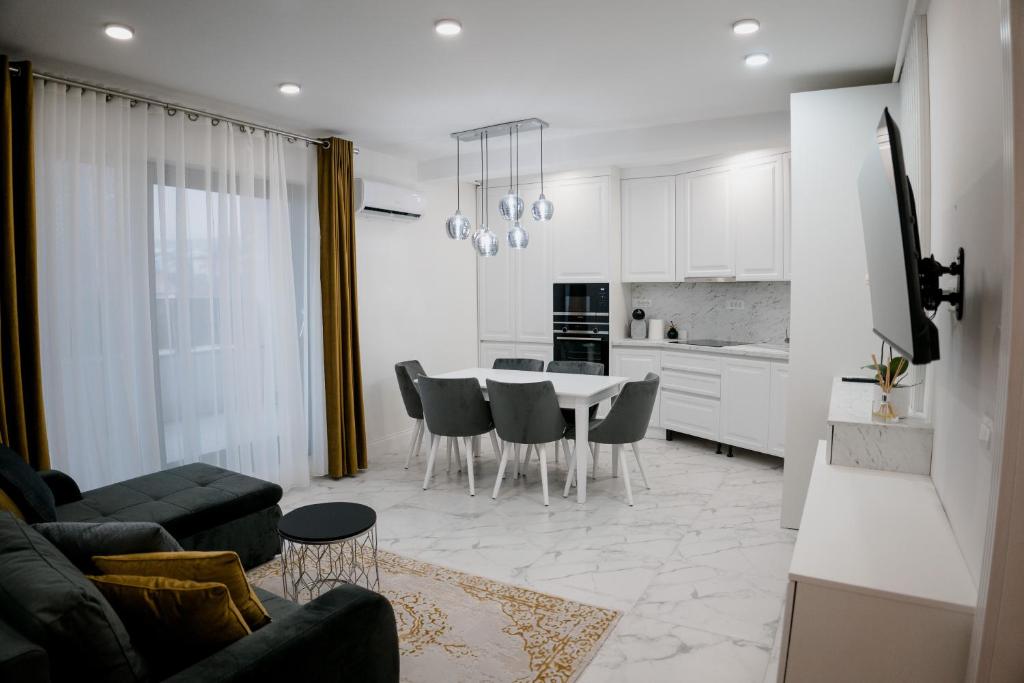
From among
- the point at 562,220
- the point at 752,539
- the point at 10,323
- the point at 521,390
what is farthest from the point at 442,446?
the point at 10,323

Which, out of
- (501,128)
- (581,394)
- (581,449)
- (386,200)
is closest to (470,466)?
(581,449)

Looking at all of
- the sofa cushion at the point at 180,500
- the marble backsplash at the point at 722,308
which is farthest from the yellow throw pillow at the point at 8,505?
the marble backsplash at the point at 722,308

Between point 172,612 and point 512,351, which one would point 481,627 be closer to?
point 172,612

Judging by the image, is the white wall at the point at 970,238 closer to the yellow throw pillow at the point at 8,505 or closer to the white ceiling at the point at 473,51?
the white ceiling at the point at 473,51

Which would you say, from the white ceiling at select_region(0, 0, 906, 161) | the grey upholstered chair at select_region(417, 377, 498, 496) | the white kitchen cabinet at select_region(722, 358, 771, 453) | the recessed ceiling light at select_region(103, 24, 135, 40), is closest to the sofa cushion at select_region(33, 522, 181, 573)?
the white ceiling at select_region(0, 0, 906, 161)

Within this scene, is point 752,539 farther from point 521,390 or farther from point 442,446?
point 442,446

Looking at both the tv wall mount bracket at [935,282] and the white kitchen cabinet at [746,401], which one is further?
the white kitchen cabinet at [746,401]

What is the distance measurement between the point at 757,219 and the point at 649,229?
980 mm

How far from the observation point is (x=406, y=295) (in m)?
5.70

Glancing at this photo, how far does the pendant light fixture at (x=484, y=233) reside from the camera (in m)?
4.31

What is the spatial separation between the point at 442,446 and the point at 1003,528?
4.60m

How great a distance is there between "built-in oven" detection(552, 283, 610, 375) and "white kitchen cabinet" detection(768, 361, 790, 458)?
1.50 meters

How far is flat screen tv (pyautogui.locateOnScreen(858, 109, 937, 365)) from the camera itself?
149 centimetres

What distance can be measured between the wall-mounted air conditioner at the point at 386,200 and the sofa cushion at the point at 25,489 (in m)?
3.09
